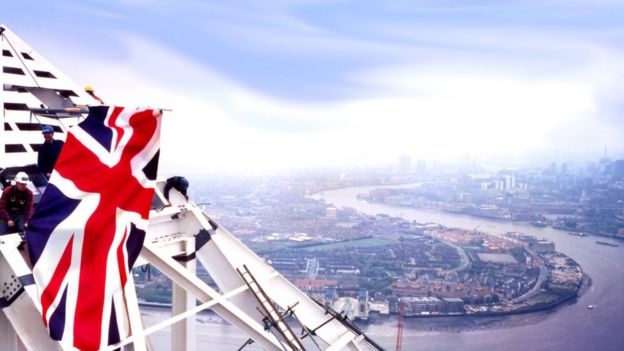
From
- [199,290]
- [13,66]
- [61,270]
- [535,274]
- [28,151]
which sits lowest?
[535,274]

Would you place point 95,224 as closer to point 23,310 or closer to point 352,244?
point 23,310

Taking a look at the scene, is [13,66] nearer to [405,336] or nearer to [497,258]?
[405,336]

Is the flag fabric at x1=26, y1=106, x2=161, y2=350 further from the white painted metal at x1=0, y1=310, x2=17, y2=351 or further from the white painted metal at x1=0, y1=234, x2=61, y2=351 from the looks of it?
the white painted metal at x1=0, y1=310, x2=17, y2=351

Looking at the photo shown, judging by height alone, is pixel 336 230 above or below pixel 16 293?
below

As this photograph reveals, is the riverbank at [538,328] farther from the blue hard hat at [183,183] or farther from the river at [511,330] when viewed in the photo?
the blue hard hat at [183,183]

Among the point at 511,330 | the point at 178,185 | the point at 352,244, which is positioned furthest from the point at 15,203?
the point at 352,244

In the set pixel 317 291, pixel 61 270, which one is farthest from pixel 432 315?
pixel 61 270
